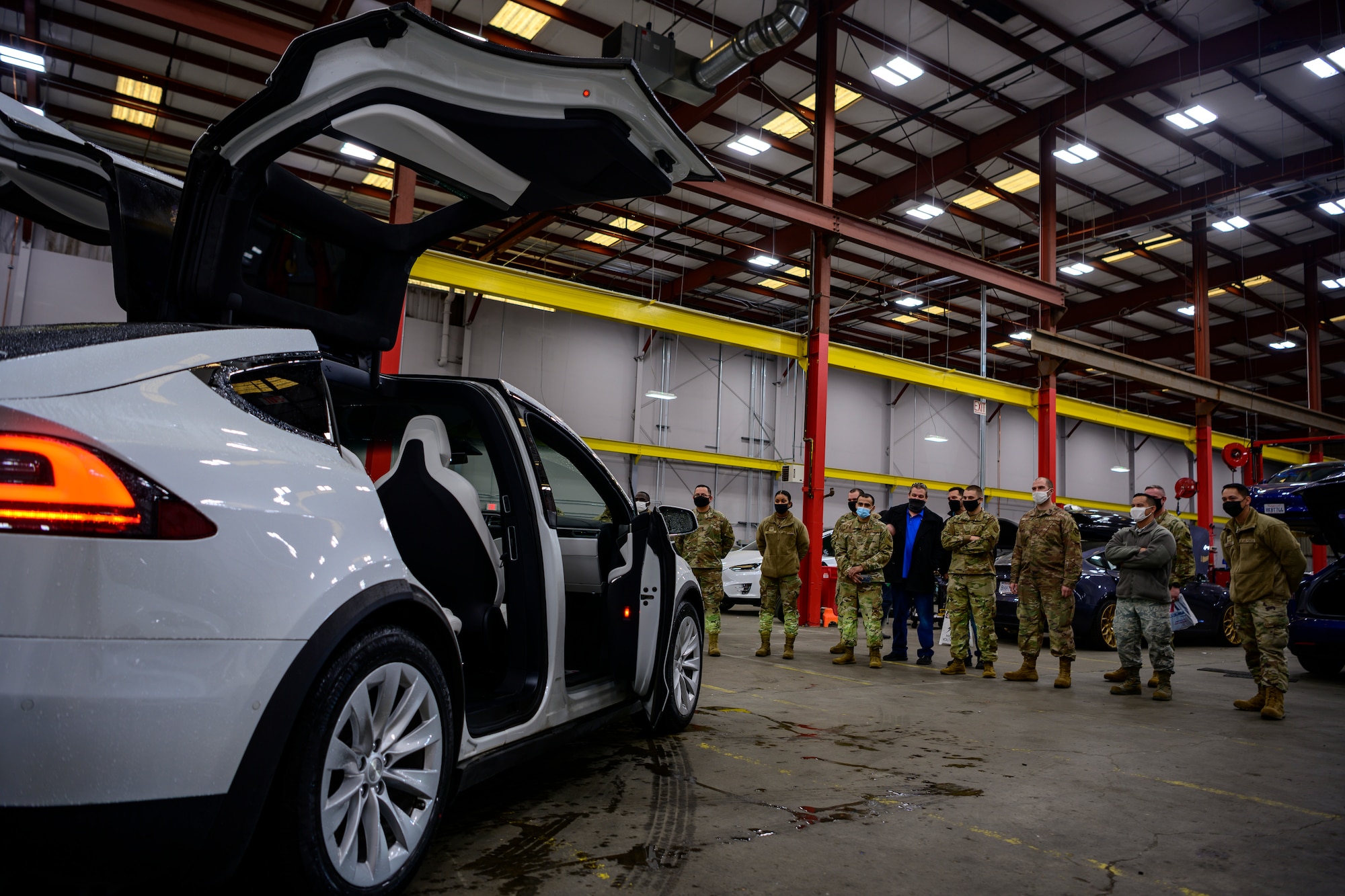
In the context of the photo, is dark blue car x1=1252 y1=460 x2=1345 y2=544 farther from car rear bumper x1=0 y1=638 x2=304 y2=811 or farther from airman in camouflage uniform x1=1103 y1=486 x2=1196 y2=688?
car rear bumper x1=0 y1=638 x2=304 y2=811

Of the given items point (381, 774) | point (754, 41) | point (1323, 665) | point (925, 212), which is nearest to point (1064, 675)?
point (1323, 665)

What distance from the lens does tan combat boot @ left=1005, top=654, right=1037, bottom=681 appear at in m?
6.95

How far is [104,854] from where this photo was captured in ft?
4.62

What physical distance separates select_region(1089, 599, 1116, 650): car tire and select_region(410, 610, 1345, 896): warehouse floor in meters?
3.71

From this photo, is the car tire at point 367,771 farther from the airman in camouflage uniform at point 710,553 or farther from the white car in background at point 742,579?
the white car in background at point 742,579

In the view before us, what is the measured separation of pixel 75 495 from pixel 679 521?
3.19 m

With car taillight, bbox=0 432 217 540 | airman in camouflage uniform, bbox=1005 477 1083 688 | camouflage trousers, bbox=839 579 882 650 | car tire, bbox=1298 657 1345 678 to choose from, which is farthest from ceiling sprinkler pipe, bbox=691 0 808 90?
car taillight, bbox=0 432 217 540

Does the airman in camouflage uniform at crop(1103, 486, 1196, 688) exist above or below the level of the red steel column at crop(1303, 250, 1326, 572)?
below

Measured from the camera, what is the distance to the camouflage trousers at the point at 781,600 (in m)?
7.81

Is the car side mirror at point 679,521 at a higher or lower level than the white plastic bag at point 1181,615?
higher

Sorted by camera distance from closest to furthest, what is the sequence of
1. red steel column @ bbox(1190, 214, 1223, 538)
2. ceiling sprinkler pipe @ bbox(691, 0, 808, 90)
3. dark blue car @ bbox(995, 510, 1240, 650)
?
dark blue car @ bbox(995, 510, 1240, 650)
ceiling sprinkler pipe @ bbox(691, 0, 808, 90)
red steel column @ bbox(1190, 214, 1223, 538)

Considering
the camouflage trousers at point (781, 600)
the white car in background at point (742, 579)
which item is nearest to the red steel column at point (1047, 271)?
the white car in background at point (742, 579)

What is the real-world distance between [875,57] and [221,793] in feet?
43.9

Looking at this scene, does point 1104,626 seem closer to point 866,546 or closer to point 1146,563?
point 1146,563
